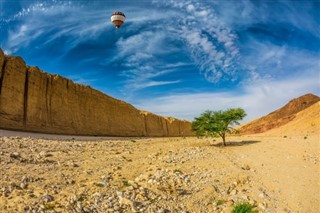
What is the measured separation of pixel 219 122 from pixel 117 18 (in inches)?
547

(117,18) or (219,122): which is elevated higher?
(117,18)

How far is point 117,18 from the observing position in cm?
2611

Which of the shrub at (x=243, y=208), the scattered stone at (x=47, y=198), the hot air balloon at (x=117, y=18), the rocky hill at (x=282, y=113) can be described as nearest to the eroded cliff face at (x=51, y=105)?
the hot air balloon at (x=117, y=18)

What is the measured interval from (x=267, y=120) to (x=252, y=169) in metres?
77.2

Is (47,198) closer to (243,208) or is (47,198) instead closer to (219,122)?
(243,208)

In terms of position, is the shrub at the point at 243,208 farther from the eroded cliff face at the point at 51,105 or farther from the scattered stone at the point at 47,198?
the eroded cliff face at the point at 51,105

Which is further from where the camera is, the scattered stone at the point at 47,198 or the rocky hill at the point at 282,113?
the rocky hill at the point at 282,113

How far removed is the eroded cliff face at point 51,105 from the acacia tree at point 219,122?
14107mm

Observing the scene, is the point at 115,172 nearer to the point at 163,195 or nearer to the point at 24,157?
the point at 163,195

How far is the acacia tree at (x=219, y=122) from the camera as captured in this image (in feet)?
98.2

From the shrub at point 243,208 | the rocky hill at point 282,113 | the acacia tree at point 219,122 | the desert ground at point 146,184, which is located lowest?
the shrub at point 243,208

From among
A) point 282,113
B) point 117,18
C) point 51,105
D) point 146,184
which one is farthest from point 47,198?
point 282,113

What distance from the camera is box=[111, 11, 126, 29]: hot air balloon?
2603cm

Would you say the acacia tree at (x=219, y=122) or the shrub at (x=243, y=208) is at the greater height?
the acacia tree at (x=219, y=122)
